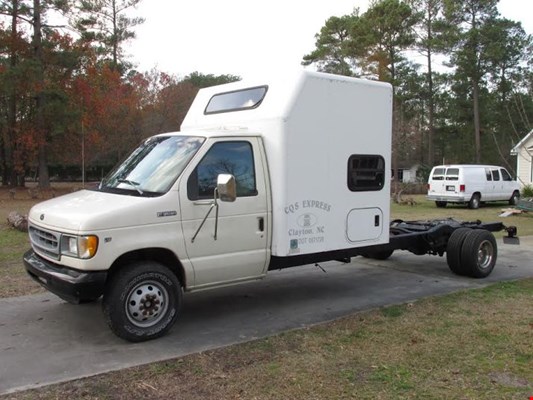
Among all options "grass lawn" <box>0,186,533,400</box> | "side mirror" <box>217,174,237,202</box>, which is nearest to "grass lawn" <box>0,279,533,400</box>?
"grass lawn" <box>0,186,533,400</box>

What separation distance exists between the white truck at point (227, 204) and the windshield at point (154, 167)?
0.02 meters

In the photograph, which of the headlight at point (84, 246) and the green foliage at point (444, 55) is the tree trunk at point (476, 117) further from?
the headlight at point (84, 246)

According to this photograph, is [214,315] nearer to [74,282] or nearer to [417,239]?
[74,282]

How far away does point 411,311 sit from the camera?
6.53 metres

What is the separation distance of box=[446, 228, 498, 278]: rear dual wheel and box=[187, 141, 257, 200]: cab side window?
4.02 m

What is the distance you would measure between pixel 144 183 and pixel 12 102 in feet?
104

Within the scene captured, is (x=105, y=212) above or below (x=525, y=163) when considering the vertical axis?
below

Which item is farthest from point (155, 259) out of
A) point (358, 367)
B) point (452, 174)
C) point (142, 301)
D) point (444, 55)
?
point (444, 55)

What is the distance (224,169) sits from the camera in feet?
19.2

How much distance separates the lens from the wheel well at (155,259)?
17.5 ft

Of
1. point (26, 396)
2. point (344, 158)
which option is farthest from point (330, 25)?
point (26, 396)

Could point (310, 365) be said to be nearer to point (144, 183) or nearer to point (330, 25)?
point (144, 183)

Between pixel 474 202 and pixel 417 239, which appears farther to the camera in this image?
pixel 474 202

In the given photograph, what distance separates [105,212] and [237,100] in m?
2.50
